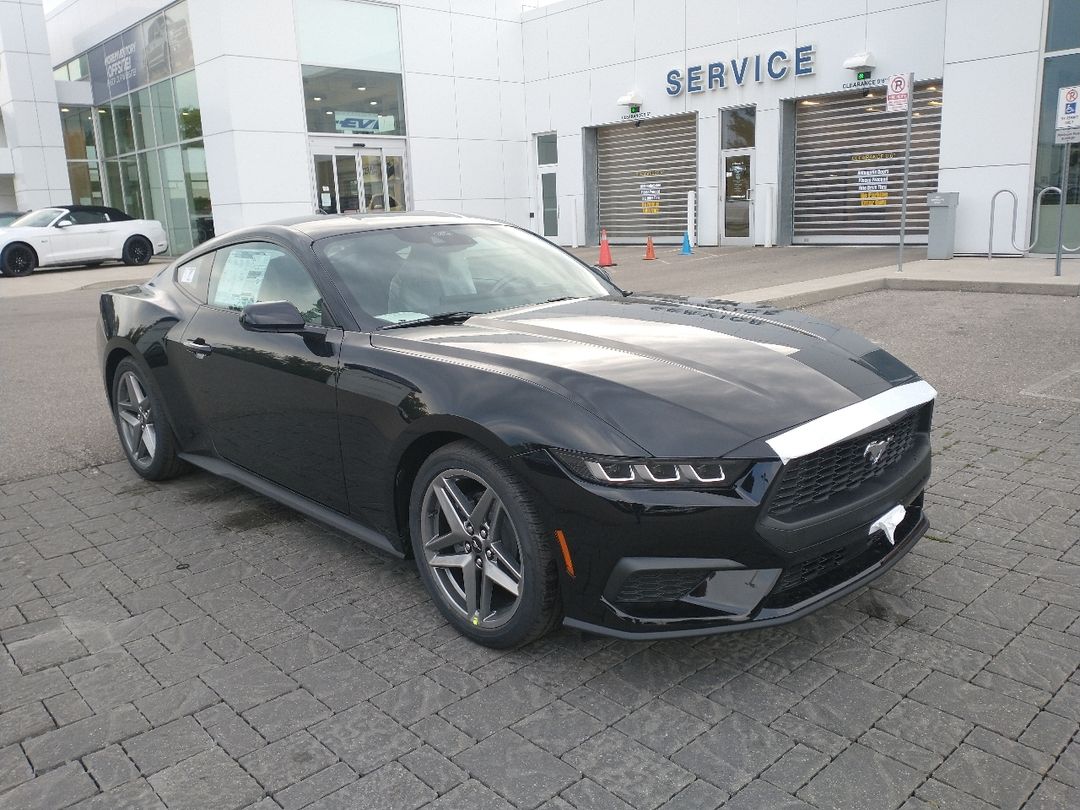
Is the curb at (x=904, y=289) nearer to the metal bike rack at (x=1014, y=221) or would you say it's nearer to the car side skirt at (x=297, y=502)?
the metal bike rack at (x=1014, y=221)

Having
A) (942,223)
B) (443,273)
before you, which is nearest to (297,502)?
(443,273)

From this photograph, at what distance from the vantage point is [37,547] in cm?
436

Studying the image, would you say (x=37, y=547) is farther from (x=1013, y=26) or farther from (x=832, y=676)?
(x=1013, y=26)

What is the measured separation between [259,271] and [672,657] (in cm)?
271

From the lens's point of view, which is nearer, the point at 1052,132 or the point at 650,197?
the point at 1052,132

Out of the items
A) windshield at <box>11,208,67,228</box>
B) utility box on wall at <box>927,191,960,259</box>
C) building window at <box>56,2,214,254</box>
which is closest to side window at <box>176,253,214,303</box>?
utility box on wall at <box>927,191,960,259</box>

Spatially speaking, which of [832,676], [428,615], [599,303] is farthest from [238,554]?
[832,676]

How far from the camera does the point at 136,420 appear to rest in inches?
211

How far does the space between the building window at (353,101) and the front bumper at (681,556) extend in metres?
23.2

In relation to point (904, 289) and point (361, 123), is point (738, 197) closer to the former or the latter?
point (361, 123)

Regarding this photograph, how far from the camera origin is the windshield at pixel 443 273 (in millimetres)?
3982

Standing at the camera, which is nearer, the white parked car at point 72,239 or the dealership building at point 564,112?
the dealership building at point 564,112

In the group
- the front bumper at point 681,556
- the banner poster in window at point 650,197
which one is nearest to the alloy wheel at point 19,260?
the banner poster in window at point 650,197

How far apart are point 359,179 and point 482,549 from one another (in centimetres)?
2358
